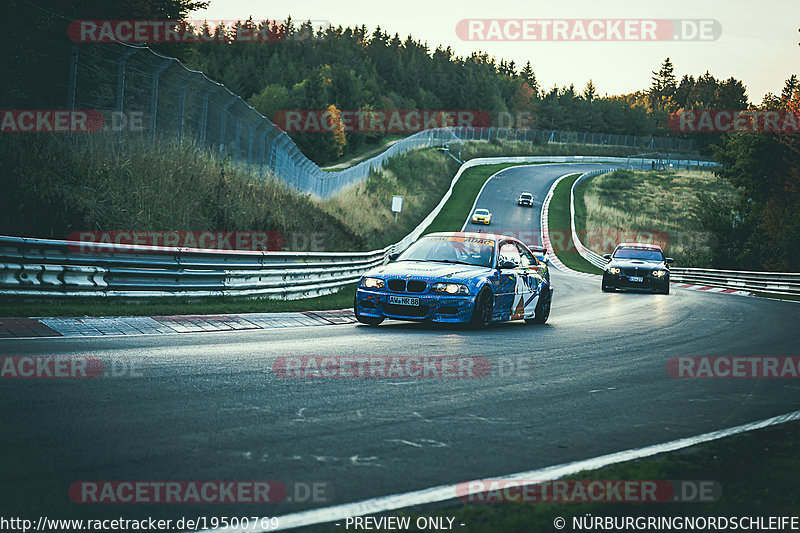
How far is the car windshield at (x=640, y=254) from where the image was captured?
92.1 feet

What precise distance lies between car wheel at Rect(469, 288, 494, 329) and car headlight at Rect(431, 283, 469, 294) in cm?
30

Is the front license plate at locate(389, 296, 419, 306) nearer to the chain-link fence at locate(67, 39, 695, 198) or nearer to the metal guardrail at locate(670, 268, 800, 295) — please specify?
the chain-link fence at locate(67, 39, 695, 198)

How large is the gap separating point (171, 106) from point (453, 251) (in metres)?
8.69

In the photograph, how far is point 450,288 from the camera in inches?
519

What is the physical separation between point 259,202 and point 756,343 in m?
13.6

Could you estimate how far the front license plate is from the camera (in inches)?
517

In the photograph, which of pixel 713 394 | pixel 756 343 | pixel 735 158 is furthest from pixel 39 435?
pixel 735 158

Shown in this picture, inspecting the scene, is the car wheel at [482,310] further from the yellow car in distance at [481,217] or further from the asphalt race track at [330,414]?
the yellow car in distance at [481,217]

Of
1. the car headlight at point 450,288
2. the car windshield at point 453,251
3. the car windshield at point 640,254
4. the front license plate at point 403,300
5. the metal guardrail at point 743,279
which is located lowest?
the metal guardrail at point 743,279

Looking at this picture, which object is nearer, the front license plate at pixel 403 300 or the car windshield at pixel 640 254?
the front license plate at pixel 403 300

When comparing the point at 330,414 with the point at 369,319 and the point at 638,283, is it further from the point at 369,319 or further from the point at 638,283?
the point at 638,283

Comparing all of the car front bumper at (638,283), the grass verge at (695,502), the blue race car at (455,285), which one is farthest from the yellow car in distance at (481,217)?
the grass verge at (695,502)

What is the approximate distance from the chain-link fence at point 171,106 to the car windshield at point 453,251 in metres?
6.89

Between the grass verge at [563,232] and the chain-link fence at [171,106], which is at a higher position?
the chain-link fence at [171,106]
